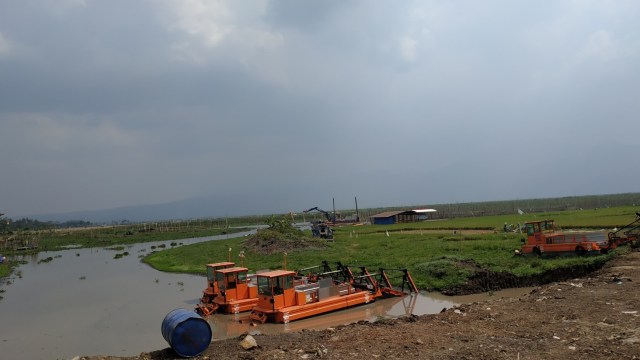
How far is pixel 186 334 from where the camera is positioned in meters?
12.3

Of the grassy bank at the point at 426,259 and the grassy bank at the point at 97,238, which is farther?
the grassy bank at the point at 97,238

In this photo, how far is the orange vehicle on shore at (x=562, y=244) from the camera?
2569 centimetres

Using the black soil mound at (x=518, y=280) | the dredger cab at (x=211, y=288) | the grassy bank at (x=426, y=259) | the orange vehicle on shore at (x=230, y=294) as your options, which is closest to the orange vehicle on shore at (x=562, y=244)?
the grassy bank at (x=426, y=259)

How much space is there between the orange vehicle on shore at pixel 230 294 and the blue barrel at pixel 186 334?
359 inches

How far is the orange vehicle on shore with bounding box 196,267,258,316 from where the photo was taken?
21797 mm

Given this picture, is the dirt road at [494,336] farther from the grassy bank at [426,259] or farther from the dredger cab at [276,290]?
the grassy bank at [426,259]

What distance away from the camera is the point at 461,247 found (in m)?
33.8

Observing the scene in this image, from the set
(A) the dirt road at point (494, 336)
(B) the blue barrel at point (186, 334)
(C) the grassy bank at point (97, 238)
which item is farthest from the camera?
(C) the grassy bank at point (97, 238)

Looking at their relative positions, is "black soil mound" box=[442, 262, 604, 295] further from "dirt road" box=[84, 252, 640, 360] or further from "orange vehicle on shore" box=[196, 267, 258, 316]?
"orange vehicle on shore" box=[196, 267, 258, 316]

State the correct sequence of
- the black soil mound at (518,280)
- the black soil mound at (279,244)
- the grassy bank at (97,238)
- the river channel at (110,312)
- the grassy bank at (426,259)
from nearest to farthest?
the river channel at (110,312), the black soil mound at (518,280), the grassy bank at (426,259), the black soil mound at (279,244), the grassy bank at (97,238)

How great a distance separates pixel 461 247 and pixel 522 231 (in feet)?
43.7

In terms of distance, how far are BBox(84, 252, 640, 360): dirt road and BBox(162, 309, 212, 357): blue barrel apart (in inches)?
12.9

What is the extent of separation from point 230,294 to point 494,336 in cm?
1371

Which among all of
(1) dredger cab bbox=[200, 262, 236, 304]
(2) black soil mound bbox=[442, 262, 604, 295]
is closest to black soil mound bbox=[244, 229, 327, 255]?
(1) dredger cab bbox=[200, 262, 236, 304]
